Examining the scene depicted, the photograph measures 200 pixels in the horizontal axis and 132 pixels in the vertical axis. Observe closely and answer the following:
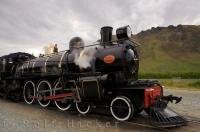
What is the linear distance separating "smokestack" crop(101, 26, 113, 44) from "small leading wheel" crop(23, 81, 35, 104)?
3.81 metres

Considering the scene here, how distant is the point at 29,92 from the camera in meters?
12.6

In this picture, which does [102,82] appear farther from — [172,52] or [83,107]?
[172,52]

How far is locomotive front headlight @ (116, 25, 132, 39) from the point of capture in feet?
33.0

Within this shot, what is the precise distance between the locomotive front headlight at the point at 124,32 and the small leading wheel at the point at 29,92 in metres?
4.39

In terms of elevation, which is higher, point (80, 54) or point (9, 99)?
point (80, 54)

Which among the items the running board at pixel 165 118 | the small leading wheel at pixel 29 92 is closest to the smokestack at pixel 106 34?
the running board at pixel 165 118

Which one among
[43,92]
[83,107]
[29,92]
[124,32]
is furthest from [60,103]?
[124,32]

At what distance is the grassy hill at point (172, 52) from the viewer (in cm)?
13686

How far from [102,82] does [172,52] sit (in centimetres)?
16514

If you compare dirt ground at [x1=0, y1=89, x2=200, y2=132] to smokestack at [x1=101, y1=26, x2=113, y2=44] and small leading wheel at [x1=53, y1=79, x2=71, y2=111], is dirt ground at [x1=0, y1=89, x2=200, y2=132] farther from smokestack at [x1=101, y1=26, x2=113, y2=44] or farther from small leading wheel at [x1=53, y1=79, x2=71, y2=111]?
smokestack at [x1=101, y1=26, x2=113, y2=44]

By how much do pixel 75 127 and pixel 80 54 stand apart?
3.09m

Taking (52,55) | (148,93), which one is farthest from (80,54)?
(148,93)

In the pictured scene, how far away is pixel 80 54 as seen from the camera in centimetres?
1053

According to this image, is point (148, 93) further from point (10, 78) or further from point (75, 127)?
point (10, 78)
